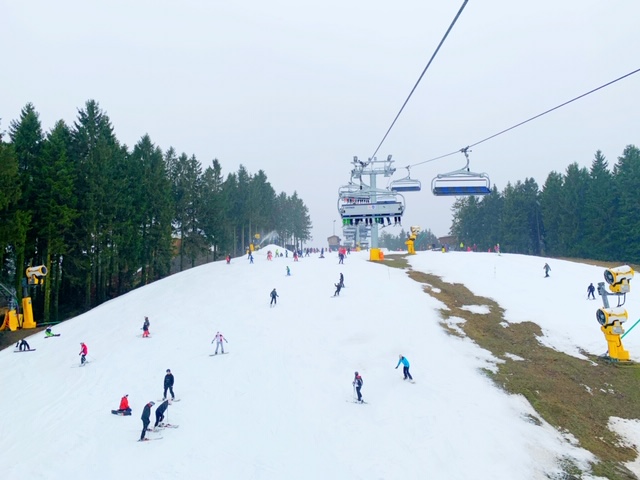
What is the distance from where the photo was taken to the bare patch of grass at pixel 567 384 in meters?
17.1

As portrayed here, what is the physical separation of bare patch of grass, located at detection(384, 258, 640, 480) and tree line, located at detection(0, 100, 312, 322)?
3587cm

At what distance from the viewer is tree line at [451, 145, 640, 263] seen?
67.0 metres

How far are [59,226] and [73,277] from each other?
5.55 meters

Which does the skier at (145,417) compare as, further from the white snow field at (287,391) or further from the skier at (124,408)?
the skier at (124,408)

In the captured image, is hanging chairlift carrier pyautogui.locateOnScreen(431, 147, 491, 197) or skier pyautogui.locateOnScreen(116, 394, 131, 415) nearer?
skier pyautogui.locateOnScreen(116, 394, 131, 415)

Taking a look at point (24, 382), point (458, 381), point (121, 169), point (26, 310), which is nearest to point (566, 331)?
point (458, 381)

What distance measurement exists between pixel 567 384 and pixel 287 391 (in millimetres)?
14917

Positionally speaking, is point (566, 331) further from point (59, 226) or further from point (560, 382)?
point (59, 226)

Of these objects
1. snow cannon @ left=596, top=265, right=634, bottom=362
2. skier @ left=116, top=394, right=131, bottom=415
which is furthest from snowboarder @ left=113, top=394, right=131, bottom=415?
snow cannon @ left=596, top=265, right=634, bottom=362

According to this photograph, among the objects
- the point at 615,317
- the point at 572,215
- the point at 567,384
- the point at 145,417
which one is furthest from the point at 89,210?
the point at 572,215

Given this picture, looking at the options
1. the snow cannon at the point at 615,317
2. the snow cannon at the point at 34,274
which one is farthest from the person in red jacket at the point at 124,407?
the snow cannon at the point at 615,317

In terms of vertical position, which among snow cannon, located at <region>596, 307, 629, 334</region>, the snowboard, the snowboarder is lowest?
the snowboard

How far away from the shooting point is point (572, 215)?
76.4m

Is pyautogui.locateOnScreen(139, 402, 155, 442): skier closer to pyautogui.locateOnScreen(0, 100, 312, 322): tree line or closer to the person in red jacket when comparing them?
the person in red jacket
